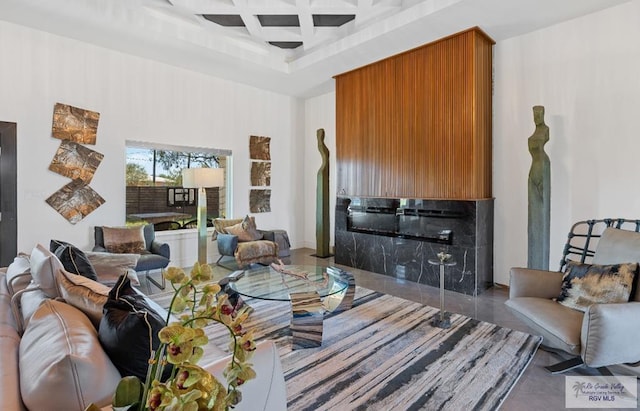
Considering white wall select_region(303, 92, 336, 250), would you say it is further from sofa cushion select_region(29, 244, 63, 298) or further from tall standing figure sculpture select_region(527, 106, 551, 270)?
sofa cushion select_region(29, 244, 63, 298)

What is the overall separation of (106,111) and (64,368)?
4685mm

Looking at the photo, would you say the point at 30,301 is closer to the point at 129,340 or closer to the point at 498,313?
the point at 129,340

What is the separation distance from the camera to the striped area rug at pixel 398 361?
6.58 feet

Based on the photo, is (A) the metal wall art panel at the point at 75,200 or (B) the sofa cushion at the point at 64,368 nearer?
(B) the sofa cushion at the point at 64,368

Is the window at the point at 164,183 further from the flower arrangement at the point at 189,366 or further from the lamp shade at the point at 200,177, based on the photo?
the flower arrangement at the point at 189,366

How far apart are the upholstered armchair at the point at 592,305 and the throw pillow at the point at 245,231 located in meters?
3.70

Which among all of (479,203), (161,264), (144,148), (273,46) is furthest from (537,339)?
(144,148)

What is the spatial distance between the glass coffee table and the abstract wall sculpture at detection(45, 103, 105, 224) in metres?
2.62

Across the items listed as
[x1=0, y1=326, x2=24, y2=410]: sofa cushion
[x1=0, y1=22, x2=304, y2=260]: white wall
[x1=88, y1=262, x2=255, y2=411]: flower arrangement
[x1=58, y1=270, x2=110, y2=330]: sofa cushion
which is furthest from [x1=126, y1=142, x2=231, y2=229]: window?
[x1=88, y1=262, x2=255, y2=411]: flower arrangement

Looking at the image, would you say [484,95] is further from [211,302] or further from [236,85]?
[211,302]

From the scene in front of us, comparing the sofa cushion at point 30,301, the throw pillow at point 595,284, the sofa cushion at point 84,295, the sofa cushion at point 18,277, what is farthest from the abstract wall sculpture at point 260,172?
the throw pillow at point 595,284

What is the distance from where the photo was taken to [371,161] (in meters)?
5.17

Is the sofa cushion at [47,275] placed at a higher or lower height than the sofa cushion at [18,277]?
higher

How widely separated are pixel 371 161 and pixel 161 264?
3283 mm
